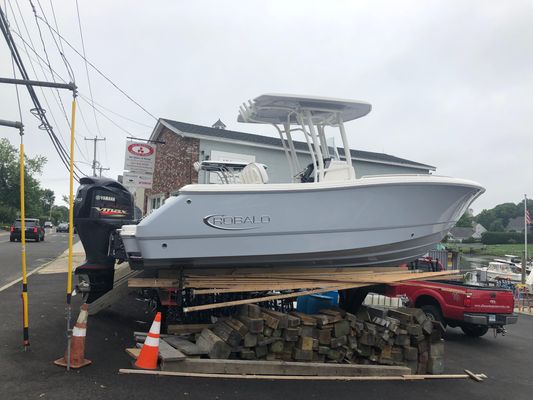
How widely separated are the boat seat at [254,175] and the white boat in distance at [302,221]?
0.02 m

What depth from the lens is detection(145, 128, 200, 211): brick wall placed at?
15.4 metres

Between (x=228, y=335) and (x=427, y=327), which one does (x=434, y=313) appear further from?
(x=228, y=335)

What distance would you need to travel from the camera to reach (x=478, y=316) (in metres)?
→ 8.12

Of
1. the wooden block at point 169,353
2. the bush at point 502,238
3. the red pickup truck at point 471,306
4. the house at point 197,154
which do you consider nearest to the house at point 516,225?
the bush at point 502,238

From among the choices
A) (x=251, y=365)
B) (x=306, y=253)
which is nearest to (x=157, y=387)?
(x=251, y=365)

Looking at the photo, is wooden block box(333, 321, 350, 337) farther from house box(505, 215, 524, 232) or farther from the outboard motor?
house box(505, 215, 524, 232)

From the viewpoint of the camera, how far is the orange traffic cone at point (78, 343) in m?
4.97

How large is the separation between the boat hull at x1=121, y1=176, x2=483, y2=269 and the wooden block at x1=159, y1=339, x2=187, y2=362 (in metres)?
0.94

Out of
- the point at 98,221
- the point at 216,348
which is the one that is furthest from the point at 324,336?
the point at 98,221

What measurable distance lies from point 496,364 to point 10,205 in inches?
2377

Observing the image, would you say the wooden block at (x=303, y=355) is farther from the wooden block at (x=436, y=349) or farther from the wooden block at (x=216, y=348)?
the wooden block at (x=436, y=349)

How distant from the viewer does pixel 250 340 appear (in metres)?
5.28

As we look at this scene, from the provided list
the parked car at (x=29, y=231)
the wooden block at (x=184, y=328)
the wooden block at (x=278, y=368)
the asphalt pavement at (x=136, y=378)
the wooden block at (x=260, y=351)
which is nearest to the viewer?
the asphalt pavement at (x=136, y=378)

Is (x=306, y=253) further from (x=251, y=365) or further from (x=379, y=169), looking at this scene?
(x=379, y=169)
